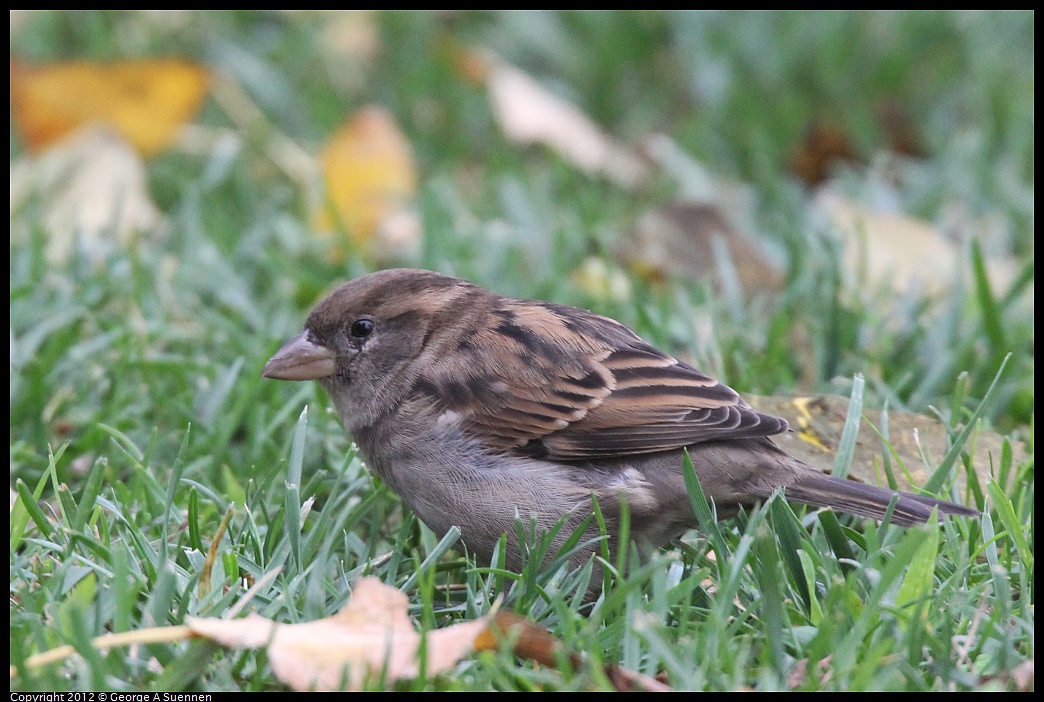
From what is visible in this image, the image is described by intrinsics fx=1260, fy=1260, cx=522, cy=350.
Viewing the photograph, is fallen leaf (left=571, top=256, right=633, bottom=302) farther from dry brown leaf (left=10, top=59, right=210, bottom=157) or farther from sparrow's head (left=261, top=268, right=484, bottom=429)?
dry brown leaf (left=10, top=59, right=210, bottom=157)

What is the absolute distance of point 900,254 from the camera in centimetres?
501

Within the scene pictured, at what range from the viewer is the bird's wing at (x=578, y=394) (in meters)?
3.05

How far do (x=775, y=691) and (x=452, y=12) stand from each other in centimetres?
558

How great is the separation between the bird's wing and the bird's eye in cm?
27

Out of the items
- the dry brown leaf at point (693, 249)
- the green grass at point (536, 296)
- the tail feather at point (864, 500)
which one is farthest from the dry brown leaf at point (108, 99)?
the tail feather at point (864, 500)

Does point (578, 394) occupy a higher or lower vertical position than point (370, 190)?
lower

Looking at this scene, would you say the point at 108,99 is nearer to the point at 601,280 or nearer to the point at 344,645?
the point at 601,280

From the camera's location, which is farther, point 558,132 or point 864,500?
point 558,132

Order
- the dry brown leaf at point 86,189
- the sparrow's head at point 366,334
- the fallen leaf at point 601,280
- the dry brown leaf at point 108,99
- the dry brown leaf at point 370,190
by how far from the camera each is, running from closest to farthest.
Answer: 1. the sparrow's head at point 366,334
2. the fallen leaf at point 601,280
3. the dry brown leaf at point 86,189
4. the dry brown leaf at point 370,190
5. the dry brown leaf at point 108,99

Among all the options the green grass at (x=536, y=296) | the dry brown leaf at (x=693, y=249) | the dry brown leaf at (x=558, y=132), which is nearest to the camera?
the green grass at (x=536, y=296)

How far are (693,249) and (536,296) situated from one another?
83 cm

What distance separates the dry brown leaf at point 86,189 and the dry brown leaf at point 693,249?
205 cm

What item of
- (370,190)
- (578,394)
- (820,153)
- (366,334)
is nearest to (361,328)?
(366,334)

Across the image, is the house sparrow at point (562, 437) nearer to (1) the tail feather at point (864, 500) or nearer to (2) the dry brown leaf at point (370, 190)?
(1) the tail feather at point (864, 500)
